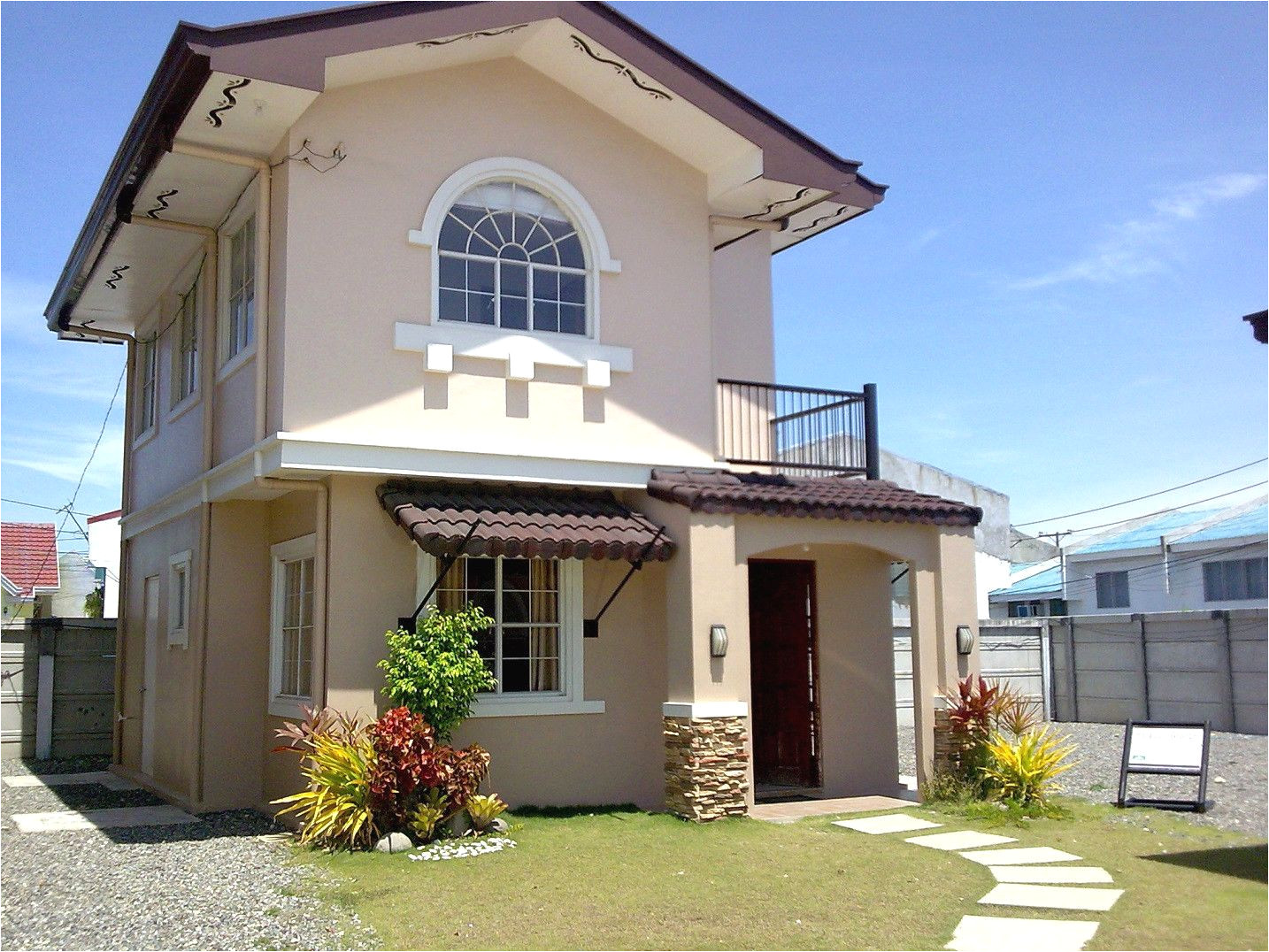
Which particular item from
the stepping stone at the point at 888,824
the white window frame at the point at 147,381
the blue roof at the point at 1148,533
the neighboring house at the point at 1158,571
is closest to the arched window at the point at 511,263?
the stepping stone at the point at 888,824

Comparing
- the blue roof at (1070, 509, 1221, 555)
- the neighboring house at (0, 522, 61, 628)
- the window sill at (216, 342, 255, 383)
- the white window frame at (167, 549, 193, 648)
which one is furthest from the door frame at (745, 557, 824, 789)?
the blue roof at (1070, 509, 1221, 555)

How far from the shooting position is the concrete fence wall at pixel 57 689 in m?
18.0

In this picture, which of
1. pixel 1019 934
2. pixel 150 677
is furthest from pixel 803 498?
pixel 150 677

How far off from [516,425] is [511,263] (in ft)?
5.52

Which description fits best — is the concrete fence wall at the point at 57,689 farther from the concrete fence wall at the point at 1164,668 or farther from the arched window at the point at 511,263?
the concrete fence wall at the point at 1164,668

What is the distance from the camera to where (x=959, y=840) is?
419 inches

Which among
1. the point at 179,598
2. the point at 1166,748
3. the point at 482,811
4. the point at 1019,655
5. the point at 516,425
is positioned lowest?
the point at 482,811

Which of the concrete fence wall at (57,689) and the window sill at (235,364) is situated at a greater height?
the window sill at (235,364)

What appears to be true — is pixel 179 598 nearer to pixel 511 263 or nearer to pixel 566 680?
pixel 566 680

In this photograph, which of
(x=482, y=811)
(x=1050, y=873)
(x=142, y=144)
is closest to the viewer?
(x=1050, y=873)

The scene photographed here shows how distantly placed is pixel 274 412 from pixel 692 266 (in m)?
4.74

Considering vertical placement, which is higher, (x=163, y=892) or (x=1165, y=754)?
(x=1165, y=754)

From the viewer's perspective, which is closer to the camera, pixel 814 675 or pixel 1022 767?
pixel 1022 767

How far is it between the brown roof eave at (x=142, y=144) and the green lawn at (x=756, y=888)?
6.61 meters
